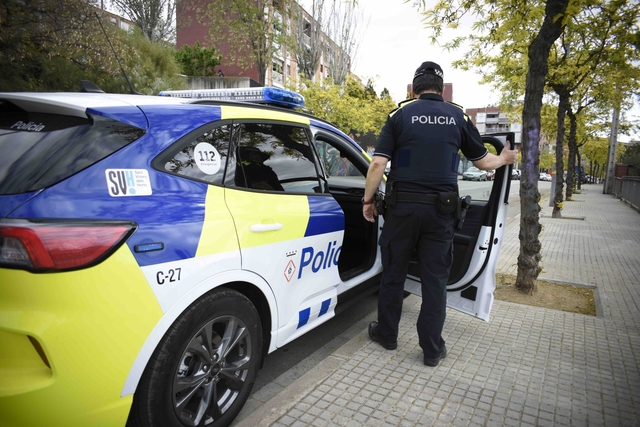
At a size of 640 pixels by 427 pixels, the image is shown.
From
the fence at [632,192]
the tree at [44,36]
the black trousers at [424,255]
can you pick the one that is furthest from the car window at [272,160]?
the fence at [632,192]

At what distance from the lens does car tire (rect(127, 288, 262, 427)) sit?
177 centimetres

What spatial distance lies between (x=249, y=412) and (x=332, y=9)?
23119 millimetres

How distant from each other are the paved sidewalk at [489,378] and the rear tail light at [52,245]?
1303mm

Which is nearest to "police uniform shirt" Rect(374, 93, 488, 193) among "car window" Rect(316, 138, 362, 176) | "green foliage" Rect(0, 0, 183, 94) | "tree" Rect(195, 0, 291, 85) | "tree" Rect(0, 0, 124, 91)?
"car window" Rect(316, 138, 362, 176)

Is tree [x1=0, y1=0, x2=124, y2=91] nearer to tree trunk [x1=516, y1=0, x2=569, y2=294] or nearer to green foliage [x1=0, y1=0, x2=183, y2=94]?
green foliage [x1=0, y1=0, x2=183, y2=94]

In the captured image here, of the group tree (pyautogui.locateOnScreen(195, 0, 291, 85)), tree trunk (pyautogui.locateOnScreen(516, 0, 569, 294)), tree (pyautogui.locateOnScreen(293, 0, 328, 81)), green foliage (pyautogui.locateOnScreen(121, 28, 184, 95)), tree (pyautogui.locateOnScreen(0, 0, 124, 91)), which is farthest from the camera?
tree (pyautogui.locateOnScreen(293, 0, 328, 81))

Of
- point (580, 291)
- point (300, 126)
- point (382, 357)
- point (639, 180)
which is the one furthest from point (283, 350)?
point (639, 180)

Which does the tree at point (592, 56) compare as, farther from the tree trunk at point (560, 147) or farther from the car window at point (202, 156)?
the car window at point (202, 156)

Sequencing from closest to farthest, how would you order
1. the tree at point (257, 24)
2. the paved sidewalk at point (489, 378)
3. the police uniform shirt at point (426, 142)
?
the paved sidewalk at point (489, 378)
the police uniform shirt at point (426, 142)
the tree at point (257, 24)

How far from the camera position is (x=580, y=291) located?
16.4ft

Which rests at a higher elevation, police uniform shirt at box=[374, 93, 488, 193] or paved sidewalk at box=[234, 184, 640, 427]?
police uniform shirt at box=[374, 93, 488, 193]

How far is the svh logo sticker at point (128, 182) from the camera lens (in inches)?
66.3

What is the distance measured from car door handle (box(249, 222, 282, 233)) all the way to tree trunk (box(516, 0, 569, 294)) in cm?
343

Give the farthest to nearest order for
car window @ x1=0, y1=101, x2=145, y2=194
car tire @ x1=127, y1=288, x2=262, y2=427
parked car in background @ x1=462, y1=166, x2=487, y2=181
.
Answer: parked car in background @ x1=462, y1=166, x2=487, y2=181 → car tire @ x1=127, y1=288, x2=262, y2=427 → car window @ x1=0, y1=101, x2=145, y2=194
